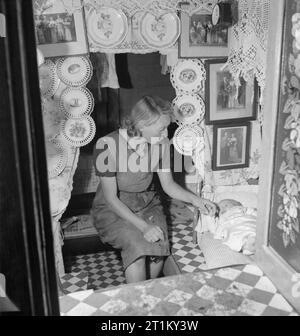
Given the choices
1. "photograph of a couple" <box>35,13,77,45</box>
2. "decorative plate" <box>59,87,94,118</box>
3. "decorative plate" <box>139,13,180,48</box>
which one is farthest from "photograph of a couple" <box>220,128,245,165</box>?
"photograph of a couple" <box>35,13,77,45</box>

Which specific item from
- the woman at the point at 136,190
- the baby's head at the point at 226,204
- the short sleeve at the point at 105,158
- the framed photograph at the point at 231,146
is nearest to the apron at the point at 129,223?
the woman at the point at 136,190

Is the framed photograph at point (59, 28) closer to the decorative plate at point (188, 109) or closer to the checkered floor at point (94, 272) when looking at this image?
the decorative plate at point (188, 109)

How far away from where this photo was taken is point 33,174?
2.37 feet

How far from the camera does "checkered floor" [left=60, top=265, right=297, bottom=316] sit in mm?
1238

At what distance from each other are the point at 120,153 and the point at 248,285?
1344 mm

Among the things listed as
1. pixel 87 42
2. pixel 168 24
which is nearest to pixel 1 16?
pixel 87 42

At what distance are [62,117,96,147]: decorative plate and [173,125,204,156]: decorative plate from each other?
62 centimetres

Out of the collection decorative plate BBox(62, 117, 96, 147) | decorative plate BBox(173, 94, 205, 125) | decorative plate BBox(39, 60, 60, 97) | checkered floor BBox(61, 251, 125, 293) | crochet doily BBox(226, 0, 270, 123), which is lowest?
checkered floor BBox(61, 251, 125, 293)

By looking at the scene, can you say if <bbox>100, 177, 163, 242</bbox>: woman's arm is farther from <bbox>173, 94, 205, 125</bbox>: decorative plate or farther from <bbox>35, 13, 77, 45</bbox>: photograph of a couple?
<bbox>35, 13, 77, 45</bbox>: photograph of a couple

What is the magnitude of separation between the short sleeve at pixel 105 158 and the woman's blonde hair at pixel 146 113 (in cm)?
14

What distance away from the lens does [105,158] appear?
2.49m

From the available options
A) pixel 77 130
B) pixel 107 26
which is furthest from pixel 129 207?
pixel 107 26

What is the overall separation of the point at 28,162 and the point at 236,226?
193 cm
